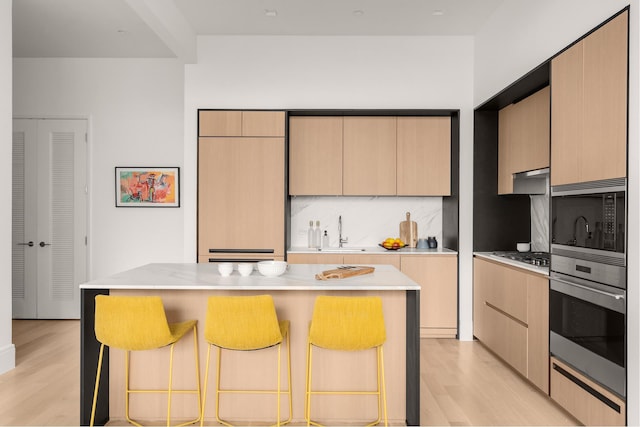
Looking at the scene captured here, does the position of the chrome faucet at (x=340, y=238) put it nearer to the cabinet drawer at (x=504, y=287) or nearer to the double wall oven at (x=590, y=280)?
the cabinet drawer at (x=504, y=287)

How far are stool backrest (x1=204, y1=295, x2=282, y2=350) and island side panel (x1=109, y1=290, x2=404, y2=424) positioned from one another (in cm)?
36

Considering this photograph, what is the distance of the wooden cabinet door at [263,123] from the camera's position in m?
4.81

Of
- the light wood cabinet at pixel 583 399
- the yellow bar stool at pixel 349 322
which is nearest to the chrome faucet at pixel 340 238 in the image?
the light wood cabinet at pixel 583 399

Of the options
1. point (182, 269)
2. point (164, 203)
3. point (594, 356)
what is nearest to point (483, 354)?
point (594, 356)

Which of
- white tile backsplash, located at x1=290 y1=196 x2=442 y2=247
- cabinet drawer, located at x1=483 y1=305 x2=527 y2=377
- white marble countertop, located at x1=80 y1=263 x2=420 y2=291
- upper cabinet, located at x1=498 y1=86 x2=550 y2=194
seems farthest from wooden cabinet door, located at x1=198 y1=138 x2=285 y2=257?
upper cabinet, located at x1=498 y1=86 x2=550 y2=194

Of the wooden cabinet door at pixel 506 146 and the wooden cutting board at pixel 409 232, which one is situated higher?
the wooden cabinet door at pixel 506 146

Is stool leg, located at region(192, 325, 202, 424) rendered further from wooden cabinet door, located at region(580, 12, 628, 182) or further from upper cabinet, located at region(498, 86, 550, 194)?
upper cabinet, located at region(498, 86, 550, 194)

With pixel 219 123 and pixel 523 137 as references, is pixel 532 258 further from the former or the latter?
pixel 219 123

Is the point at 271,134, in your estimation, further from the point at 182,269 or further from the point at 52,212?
the point at 52,212

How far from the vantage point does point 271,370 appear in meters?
2.92

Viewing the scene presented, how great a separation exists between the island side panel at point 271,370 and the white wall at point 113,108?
9.09ft

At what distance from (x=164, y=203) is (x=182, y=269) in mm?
2562

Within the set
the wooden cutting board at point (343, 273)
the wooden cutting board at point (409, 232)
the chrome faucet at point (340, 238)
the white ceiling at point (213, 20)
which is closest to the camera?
the wooden cutting board at point (343, 273)

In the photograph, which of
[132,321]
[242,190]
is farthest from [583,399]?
[242,190]
